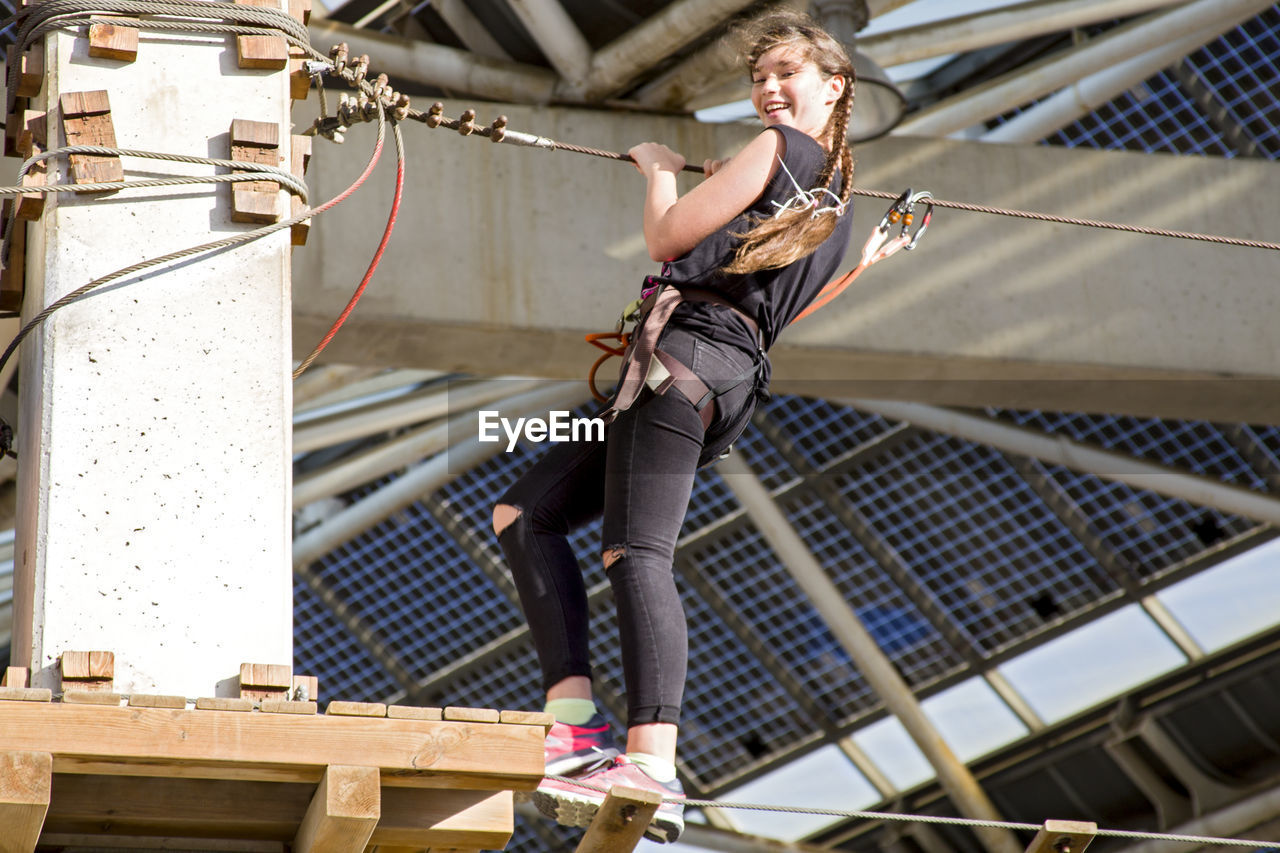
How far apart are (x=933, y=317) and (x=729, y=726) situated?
7.70 m

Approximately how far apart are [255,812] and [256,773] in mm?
354

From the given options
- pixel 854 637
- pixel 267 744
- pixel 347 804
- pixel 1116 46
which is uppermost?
pixel 1116 46

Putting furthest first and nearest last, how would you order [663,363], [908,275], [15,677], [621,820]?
[908,275]
[663,363]
[621,820]
[15,677]

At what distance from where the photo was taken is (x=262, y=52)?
4828mm

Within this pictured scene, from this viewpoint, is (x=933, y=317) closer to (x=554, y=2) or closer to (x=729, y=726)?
(x=554, y=2)

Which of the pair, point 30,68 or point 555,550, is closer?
point 30,68

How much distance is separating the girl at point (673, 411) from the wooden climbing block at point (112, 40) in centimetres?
137

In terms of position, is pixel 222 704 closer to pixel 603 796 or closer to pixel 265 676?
pixel 265 676

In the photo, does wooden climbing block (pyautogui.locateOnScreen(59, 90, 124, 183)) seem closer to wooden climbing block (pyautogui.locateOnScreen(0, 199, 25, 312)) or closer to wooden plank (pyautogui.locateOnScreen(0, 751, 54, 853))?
wooden climbing block (pyautogui.locateOnScreen(0, 199, 25, 312))

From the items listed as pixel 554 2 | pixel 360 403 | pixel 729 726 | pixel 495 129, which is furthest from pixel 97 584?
pixel 729 726

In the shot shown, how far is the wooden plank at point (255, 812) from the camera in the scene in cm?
413

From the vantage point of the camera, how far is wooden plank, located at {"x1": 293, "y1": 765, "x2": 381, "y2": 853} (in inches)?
155

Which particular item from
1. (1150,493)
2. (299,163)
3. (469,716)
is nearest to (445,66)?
(299,163)

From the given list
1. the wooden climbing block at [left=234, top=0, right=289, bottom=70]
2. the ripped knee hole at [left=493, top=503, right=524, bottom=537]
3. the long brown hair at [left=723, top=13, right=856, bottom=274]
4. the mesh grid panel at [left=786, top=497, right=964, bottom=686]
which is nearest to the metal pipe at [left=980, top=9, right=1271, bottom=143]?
the mesh grid panel at [left=786, top=497, right=964, bottom=686]
